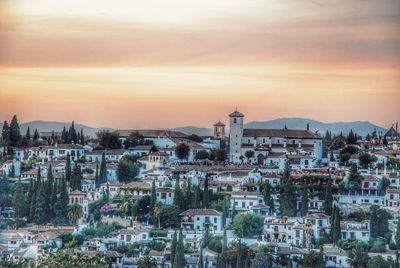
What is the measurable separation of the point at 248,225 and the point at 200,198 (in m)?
0.85

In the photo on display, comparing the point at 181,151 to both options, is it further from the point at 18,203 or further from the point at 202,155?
the point at 18,203

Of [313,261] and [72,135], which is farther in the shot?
[72,135]

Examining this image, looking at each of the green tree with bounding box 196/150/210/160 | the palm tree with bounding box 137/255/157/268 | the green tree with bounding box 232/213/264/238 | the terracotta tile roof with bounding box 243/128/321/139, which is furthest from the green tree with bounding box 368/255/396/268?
the green tree with bounding box 196/150/210/160

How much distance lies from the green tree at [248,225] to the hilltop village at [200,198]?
0.01 meters

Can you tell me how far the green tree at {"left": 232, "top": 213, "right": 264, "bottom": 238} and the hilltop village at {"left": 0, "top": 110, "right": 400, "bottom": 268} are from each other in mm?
12

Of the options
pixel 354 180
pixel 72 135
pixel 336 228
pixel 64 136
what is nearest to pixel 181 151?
pixel 72 135

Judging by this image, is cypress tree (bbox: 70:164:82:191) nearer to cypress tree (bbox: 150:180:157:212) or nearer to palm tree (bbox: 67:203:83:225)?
palm tree (bbox: 67:203:83:225)

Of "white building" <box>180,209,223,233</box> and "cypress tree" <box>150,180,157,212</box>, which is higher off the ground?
"cypress tree" <box>150,180,157,212</box>

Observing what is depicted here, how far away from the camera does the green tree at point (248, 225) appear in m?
9.98

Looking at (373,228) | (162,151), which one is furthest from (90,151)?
(373,228)

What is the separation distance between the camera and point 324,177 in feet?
37.1

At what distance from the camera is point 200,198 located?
35.4 feet

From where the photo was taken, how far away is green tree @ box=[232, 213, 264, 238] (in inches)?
393

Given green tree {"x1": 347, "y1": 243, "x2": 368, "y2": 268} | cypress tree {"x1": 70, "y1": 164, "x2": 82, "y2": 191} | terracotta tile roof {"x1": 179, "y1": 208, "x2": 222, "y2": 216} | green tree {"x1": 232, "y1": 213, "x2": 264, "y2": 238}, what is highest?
cypress tree {"x1": 70, "y1": 164, "x2": 82, "y2": 191}
